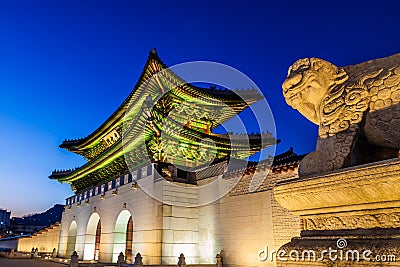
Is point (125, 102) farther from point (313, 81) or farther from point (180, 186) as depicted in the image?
point (313, 81)

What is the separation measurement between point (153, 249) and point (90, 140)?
13693 millimetres

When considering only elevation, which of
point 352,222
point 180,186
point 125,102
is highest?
point 125,102

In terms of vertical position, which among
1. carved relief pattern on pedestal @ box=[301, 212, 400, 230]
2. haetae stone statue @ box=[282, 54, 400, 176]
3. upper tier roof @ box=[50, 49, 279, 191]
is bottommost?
carved relief pattern on pedestal @ box=[301, 212, 400, 230]

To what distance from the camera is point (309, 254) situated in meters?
2.05

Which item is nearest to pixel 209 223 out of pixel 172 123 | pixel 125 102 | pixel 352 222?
pixel 172 123

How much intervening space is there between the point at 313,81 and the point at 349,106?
1.05 feet

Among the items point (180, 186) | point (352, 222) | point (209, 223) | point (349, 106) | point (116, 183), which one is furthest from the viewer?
point (116, 183)

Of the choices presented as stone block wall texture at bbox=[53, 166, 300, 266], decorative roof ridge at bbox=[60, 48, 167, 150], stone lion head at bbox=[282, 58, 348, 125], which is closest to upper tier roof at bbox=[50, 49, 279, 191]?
decorative roof ridge at bbox=[60, 48, 167, 150]

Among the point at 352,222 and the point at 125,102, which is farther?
the point at 125,102

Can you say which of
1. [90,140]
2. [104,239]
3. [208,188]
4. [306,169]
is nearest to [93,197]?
[104,239]

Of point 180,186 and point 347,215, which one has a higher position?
point 180,186

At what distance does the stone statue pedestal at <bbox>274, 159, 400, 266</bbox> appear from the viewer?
5.88 ft

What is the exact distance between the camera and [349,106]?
7.52 ft

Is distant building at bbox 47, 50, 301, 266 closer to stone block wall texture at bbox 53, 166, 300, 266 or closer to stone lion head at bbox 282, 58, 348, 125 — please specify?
stone block wall texture at bbox 53, 166, 300, 266
